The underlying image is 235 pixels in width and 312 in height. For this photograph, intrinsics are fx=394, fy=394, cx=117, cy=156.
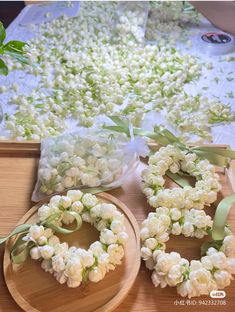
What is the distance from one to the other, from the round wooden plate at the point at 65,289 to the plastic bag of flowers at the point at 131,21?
79 centimetres

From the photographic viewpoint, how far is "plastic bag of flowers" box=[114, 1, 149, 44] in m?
1.15

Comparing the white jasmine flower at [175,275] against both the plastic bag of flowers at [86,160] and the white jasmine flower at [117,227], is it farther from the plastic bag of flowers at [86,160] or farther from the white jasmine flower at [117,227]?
the plastic bag of flowers at [86,160]

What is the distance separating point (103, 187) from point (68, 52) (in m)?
0.62

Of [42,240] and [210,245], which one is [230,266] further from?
[42,240]

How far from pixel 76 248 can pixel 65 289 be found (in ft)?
0.18

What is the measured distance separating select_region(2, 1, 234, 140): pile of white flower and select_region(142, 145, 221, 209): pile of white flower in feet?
0.62

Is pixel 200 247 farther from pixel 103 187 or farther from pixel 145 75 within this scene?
pixel 145 75

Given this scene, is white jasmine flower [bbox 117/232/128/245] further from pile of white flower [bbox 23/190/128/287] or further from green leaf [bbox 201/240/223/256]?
green leaf [bbox 201/240/223/256]

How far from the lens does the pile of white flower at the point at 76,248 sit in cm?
46

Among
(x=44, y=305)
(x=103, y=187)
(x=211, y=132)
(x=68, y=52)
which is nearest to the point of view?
(x=44, y=305)

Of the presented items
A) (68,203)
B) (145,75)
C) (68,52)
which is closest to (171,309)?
(68,203)

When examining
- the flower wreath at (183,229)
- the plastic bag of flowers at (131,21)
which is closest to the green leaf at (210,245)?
the flower wreath at (183,229)

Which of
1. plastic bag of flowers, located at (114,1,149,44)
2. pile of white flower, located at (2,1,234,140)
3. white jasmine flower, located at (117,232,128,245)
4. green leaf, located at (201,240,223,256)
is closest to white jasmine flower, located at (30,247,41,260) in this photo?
white jasmine flower, located at (117,232,128,245)

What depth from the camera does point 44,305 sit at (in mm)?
450
